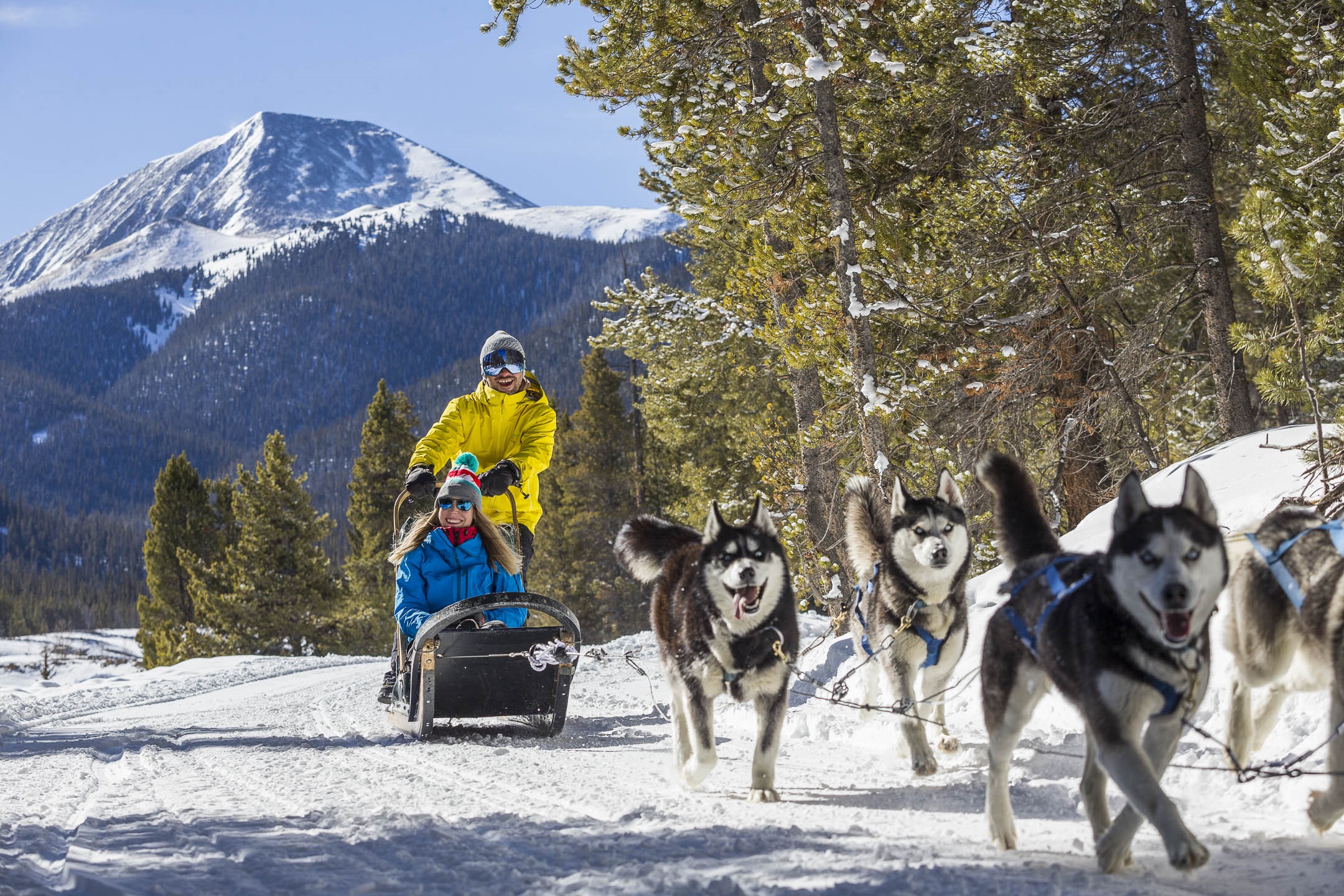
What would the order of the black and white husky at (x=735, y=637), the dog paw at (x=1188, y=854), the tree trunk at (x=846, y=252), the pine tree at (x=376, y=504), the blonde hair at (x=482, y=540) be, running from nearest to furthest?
1. the dog paw at (x=1188, y=854)
2. the black and white husky at (x=735, y=637)
3. the blonde hair at (x=482, y=540)
4. the tree trunk at (x=846, y=252)
5. the pine tree at (x=376, y=504)

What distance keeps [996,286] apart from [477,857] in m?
8.65

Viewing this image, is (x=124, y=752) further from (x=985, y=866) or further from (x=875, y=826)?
(x=985, y=866)

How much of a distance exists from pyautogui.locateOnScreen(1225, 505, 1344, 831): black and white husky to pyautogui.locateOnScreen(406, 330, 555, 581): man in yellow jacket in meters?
4.97

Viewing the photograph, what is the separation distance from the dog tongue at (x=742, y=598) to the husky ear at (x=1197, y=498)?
2.18 m

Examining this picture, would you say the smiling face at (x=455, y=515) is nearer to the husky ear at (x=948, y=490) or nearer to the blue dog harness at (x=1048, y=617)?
the husky ear at (x=948, y=490)

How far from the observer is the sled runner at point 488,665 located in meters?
6.48

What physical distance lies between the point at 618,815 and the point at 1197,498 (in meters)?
2.61

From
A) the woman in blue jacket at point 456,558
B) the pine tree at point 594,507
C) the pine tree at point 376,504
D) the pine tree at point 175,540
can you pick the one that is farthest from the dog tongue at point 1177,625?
the pine tree at point 175,540

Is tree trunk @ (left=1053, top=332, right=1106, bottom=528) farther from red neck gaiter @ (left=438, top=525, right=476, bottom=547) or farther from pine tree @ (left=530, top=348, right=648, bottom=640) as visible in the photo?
pine tree @ (left=530, top=348, right=648, bottom=640)

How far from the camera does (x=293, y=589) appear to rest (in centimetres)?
3322

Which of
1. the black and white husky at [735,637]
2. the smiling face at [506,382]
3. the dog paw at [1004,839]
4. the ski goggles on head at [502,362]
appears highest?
the ski goggles on head at [502,362]

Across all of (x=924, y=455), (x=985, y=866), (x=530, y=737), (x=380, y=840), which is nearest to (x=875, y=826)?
(x=985, y=866)

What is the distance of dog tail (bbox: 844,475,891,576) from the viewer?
6449 millimetres

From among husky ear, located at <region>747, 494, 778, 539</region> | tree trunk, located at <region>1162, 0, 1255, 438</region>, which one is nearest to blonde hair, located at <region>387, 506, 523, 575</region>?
husky ear, located at <region>747, 494, 778, 539</region>
